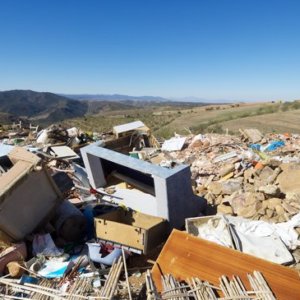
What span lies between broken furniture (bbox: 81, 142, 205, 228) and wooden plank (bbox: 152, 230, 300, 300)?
0.89 metres

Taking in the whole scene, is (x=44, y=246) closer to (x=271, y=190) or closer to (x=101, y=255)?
(x=101, y=255)

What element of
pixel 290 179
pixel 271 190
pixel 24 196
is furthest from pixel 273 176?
pixel 24 196

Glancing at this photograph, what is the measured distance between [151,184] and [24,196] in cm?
249

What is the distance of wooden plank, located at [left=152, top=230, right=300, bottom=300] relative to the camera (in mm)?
3762

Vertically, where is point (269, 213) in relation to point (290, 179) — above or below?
below

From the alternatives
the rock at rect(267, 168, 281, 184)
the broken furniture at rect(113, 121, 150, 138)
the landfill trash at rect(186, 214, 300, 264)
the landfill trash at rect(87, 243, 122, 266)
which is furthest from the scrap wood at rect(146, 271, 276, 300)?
the broken furniture at rect(113, 121, 150, 138)

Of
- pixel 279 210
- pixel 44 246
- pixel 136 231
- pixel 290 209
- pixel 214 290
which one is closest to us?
pixel 214 290

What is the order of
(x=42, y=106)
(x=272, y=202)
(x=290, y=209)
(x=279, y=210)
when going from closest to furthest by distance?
(x=290, y=209) < (x=279, y=210) < (x=272, y=202) < (x=42, y=106)

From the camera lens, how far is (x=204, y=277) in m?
4.14

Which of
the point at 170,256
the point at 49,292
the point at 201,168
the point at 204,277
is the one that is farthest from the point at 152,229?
the point at 201,168

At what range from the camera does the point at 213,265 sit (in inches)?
161

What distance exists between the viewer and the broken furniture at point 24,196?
4.75 meters

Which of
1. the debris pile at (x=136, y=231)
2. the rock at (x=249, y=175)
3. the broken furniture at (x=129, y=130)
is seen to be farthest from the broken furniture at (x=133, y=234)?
the broken furniture at (x=129, y=130)

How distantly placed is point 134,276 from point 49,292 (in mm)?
1178
